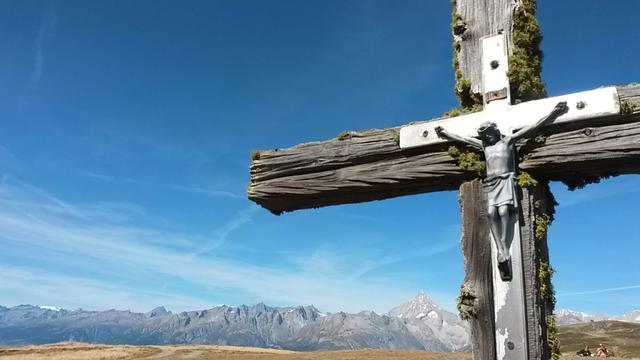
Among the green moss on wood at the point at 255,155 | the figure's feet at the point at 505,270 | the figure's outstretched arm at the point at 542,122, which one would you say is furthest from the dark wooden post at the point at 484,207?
the green moss on wood at the point at 255,155

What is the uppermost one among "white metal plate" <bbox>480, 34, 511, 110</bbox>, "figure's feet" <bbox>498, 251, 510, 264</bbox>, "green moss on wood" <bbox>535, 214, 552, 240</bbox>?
"white metal plate" <bbox>480, 34, 511, 110</bbox>

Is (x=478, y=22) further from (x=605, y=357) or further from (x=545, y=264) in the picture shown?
(x=605, y=357)

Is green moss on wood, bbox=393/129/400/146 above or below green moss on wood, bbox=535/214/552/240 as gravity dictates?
above

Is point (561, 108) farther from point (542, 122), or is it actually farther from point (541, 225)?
point (541, 225)

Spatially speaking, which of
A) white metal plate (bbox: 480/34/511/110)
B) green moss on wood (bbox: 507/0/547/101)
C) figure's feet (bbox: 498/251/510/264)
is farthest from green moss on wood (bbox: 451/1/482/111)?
figure's feet (bbox: 498/251/510/264)

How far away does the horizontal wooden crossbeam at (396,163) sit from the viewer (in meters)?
3.74

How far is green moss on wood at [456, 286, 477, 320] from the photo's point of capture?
154 inches

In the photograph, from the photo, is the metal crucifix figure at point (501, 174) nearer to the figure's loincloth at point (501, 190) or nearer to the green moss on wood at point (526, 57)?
the figure's loincloth at point (501, 190)

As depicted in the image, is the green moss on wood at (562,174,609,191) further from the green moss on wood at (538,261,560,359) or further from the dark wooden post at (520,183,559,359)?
the green moss on wood at (538,261,560,359)

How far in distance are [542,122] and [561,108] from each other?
16cm

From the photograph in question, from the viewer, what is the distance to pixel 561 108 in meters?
3.93

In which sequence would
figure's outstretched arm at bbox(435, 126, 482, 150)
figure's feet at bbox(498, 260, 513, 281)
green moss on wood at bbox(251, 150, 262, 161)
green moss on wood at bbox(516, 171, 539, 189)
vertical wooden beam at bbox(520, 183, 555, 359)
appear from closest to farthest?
1. vertical wooden beam at bbox(520, 183, 555, 359)
2. figure's feet at bbox(498, 260, 513, 281)
3. green moss on wood at bbox(516, 171, 539, 189)
4. figure's outstretched arm at bbox(435, 126, 482, 150)
5. green moss on wood at bbox(251, 150, 262, 161)

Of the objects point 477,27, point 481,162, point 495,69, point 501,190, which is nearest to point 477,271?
point 501,190

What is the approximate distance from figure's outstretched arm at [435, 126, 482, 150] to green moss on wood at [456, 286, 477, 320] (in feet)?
3.75
